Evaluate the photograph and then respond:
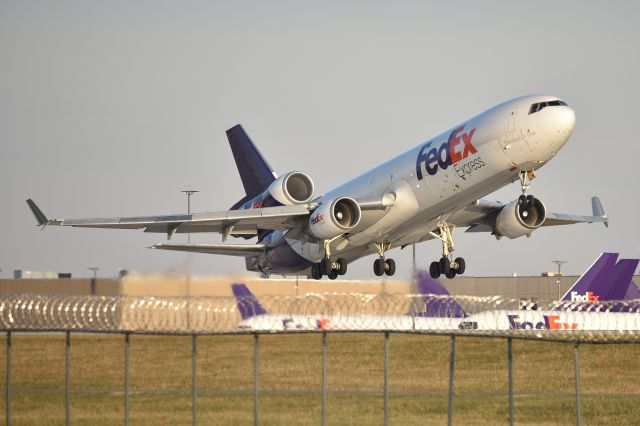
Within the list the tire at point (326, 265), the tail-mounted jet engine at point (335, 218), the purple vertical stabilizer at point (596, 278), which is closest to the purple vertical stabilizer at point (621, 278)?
the purple vertical stabilizer at point (596, 278)

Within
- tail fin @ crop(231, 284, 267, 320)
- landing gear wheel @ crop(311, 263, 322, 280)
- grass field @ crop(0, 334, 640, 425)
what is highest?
landing gear wheel @ crop(311, 263, 322, 280)

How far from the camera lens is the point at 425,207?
4116 centimetres

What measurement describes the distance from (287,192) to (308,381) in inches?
505

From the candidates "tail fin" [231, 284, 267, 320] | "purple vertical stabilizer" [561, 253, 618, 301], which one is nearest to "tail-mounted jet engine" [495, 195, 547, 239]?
"purple vertical stabilizer" [561, 253, 618, 301]

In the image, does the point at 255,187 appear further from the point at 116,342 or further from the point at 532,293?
the point at 532,293

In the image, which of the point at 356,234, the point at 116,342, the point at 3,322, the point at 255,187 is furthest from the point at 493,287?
the point at 3,322

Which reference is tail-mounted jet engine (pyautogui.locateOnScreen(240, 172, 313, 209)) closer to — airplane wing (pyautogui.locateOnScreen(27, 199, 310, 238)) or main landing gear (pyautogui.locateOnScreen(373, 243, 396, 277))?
airplane wing (pyautogui.locateOnScreen(27, 199, 310, 238))

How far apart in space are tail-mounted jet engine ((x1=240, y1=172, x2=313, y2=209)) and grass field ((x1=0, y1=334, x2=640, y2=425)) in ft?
22.0

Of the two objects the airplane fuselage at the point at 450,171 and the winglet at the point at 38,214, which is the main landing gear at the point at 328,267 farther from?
the winglet at the point at 38,214

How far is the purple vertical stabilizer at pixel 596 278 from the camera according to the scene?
58938 millimetres

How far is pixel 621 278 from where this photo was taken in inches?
2377

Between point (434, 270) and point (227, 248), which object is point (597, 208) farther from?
point (227, 248)

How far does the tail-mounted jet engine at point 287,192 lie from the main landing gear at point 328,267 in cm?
259

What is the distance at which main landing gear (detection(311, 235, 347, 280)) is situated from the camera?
45188mm
